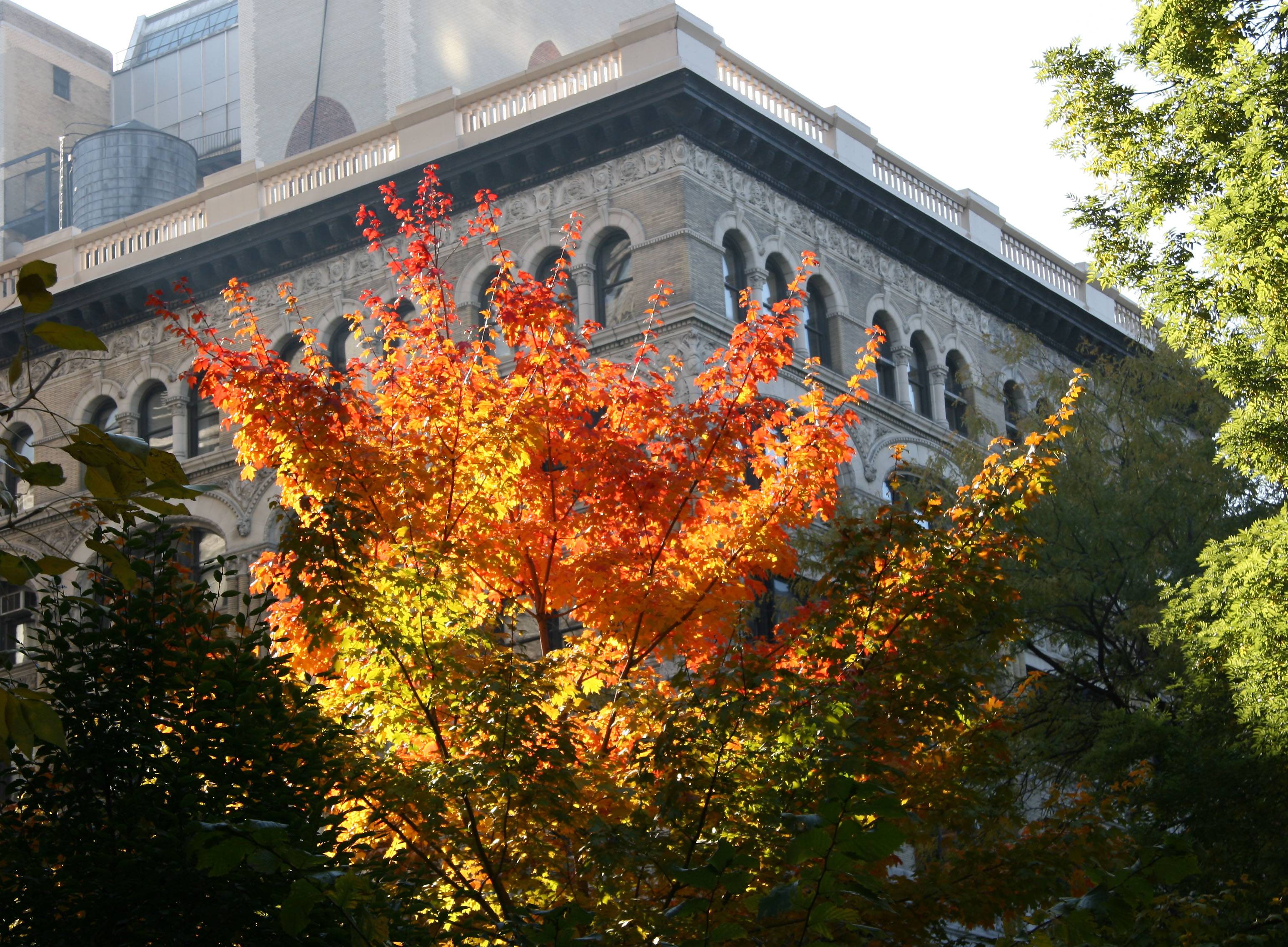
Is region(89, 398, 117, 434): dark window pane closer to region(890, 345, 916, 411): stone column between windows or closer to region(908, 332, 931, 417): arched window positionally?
region(890, 345, 916, 411): stone column between windows

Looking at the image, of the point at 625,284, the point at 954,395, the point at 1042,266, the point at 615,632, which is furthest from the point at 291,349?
the point at 615,632

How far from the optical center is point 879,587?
1139 centimetres

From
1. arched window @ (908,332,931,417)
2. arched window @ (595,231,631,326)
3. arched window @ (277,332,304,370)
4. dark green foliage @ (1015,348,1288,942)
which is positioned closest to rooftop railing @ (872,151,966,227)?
arched window @ (908,332,931,417)

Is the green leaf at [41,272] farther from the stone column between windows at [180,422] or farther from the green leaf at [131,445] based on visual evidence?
the stone column between windows at [180,422]

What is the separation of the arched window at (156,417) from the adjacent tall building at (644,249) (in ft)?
0.18

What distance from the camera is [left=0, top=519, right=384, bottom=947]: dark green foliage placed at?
821cm

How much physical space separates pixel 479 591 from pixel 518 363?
2.18 metres

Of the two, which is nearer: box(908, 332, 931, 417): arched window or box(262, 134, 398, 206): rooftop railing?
box(262, 134, 398, 206): rooftop railing

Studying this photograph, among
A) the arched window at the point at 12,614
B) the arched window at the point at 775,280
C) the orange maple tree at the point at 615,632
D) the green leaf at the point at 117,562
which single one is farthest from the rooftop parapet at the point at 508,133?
the green leaf at the point at 117,562

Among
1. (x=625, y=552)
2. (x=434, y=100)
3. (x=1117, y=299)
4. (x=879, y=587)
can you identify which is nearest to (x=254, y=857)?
(x=879, y=587)

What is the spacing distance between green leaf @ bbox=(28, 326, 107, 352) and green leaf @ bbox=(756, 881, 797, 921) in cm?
216

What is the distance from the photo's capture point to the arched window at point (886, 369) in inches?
1179

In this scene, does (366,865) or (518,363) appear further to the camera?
(518,363)

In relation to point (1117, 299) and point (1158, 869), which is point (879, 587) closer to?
point (1158, 869)
